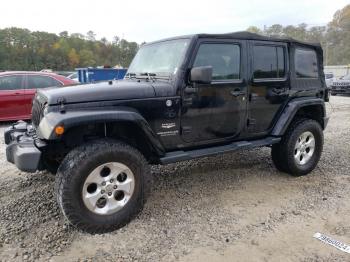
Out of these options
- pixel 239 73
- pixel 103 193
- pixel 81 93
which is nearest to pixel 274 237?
pixel 103 193

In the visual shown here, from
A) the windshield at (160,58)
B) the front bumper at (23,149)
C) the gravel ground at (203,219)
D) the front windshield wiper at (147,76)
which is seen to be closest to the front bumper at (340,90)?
the gravel ground at (203,219)

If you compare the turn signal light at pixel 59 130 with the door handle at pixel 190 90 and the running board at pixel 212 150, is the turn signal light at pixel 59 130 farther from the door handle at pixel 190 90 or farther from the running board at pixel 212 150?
the door handle at pixel 190 90

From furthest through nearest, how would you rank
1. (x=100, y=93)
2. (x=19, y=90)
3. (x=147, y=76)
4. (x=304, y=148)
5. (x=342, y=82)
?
(x=342, y=82) → (x=19, y=90) → (x=304, y=148) → (x=147, y=76) → (x=100, y=93)

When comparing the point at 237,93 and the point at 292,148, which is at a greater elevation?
the point at 237,93

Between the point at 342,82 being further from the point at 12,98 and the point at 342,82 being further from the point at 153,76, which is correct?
the point at 153,76

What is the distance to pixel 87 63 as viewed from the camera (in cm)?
6128

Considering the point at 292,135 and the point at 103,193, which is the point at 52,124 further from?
the point at 292,135

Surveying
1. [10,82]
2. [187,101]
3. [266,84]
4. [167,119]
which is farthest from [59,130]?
[10,82]

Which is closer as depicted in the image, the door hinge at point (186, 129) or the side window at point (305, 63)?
the door hinge at point (186, 129)

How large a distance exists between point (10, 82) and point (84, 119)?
22.0ft

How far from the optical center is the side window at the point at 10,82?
868 cm

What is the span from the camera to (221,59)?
4.11m

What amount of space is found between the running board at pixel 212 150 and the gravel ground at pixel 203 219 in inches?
22.5

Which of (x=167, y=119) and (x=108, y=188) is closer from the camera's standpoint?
(x=108, y=188)
